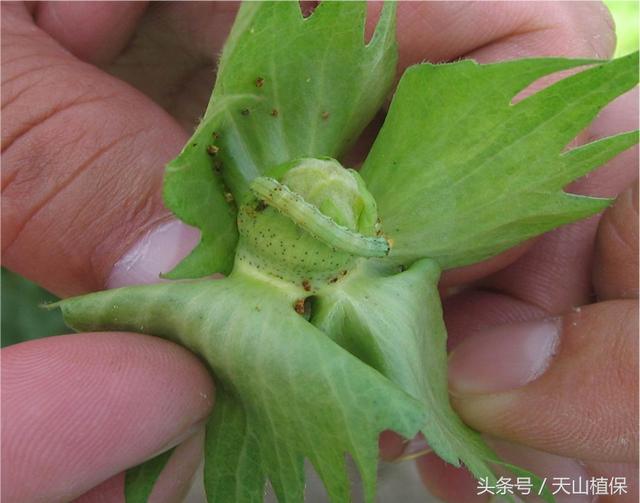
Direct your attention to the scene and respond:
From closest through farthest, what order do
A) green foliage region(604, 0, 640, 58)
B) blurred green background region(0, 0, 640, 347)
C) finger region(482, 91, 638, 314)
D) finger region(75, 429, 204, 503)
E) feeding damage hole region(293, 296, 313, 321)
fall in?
feeding damage hole region(293, 296, 313, 321)
finger region(75, 429, 204, 503)
finger region(482, 91, 638, 314)
blurred green background region(0, 0, 640, 347)
green foliage region(604, 0, 640, 58)

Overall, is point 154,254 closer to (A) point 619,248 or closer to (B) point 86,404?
(B) point 86,404

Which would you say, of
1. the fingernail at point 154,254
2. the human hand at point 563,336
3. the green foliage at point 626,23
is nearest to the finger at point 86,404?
the fingernail at point 154,254

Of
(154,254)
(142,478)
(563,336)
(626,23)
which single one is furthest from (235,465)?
(626,23)

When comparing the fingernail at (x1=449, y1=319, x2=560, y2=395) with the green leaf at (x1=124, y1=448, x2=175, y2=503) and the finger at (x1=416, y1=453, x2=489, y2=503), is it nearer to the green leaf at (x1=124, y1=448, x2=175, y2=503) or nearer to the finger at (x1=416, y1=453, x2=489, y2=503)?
the finger at (x1=416, y1=453, x2=489, y2=503)

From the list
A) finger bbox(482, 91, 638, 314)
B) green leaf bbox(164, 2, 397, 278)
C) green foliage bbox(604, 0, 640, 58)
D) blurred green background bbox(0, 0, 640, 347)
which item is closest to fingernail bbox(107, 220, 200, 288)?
green leaf bbox(164, 2, 397, 278)

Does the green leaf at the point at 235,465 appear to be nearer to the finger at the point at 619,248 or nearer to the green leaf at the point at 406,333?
the green leaf at the point at 406,333

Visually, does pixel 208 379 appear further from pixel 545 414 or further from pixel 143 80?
pixel 143 80
